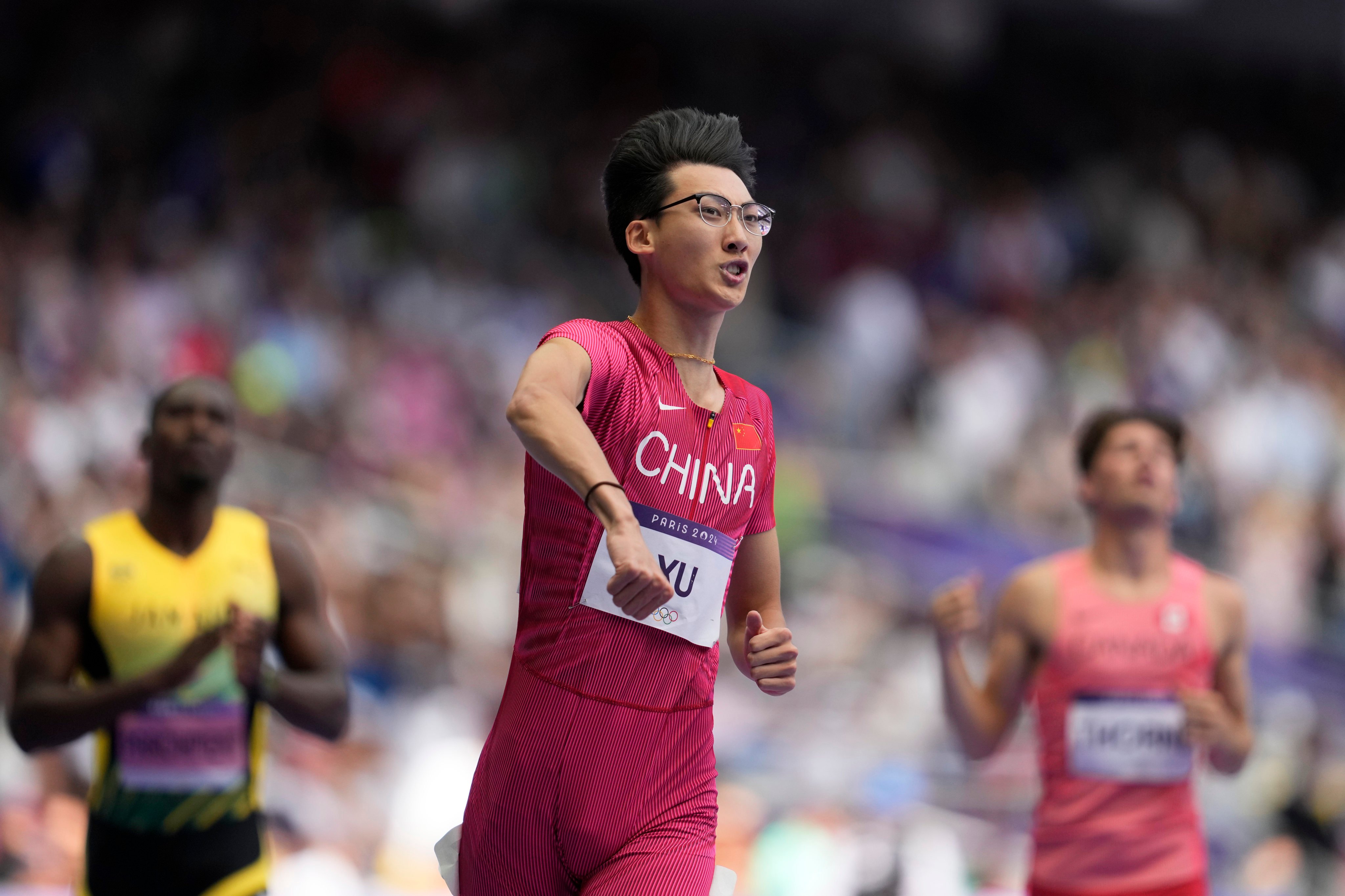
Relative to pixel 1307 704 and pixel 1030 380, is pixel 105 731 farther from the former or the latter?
pixel 1030 380

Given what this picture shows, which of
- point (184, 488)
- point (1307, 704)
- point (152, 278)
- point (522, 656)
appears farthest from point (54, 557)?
point (1307, 704)

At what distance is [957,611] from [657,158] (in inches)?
70.2

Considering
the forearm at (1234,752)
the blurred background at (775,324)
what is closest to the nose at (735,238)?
the forearm at (1234,752)

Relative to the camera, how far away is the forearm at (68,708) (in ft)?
11.7

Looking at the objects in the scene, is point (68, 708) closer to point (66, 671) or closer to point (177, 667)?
point (66, 671)

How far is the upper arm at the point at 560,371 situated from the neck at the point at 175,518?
5.13 feet

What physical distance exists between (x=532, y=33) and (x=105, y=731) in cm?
1116

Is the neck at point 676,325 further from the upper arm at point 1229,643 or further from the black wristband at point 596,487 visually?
the upper arm at point 1229,643

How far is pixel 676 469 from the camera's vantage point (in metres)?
2.82

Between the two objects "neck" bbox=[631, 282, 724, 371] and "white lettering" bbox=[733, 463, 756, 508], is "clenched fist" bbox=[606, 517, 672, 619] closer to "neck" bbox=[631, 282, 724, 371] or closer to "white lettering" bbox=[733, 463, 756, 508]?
"white lettering" bbox=[733, 463, 756, 508]

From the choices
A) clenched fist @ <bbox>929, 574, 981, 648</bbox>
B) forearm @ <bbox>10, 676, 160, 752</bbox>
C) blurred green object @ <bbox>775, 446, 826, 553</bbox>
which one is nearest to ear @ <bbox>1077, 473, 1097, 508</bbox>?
clenched fist @ <bbox>929, 574, 981, 648</bbox>

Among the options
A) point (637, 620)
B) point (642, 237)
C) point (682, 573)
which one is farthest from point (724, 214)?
point (637, 620)

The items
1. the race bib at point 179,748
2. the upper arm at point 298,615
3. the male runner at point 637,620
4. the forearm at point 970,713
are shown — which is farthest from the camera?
the forearm at point 970,713

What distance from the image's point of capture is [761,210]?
3002 mm
